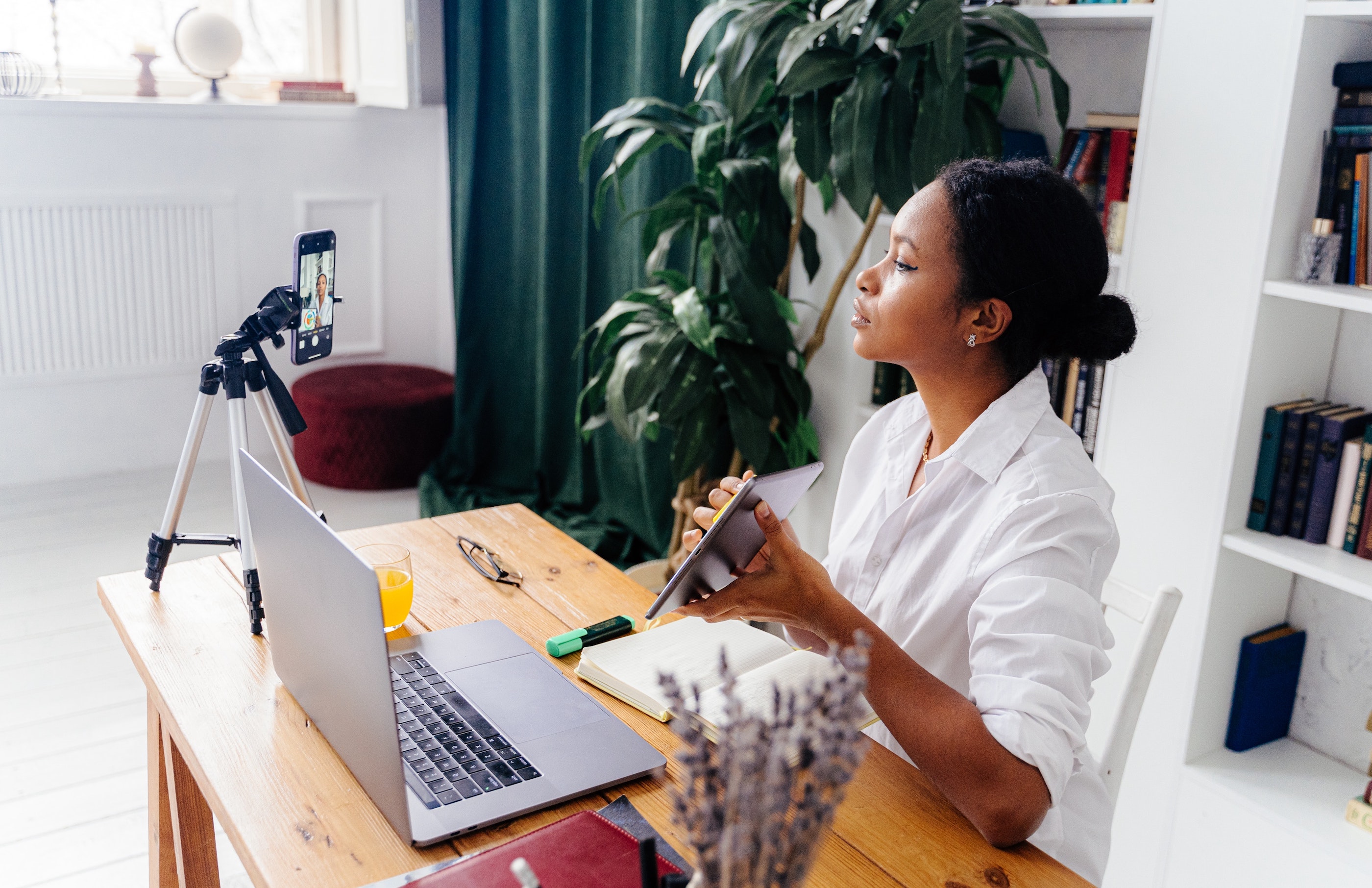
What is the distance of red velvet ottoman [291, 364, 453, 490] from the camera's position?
3670 mm

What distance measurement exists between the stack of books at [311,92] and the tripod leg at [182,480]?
271 centimetres

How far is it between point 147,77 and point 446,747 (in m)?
3.42

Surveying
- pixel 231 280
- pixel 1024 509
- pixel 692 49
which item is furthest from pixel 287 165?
pixel 1024 509

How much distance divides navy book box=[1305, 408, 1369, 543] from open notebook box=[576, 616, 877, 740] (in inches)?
39.3

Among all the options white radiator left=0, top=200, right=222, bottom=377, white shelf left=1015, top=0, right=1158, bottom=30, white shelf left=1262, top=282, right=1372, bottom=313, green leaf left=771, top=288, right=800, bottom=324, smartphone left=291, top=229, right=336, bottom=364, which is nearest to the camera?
smartphone left=291, top=229, right=336, bottom=364

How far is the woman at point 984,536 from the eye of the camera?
1033 millimetres

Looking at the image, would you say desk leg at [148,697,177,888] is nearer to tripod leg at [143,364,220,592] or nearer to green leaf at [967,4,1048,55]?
tripod leg at [143,364,220,592]

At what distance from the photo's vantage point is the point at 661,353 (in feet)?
7.68

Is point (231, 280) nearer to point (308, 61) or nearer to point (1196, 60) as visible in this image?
point (308, 61)

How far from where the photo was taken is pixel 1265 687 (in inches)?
76.3

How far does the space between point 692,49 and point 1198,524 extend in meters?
1.28

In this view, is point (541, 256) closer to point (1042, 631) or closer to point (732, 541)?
point (732, 541)

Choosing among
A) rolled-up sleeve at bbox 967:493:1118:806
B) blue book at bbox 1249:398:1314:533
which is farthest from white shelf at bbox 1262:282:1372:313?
rolled-up sleeve at bbox 967:493:1118:806

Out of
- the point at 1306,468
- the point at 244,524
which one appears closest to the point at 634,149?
the point at 244,524
